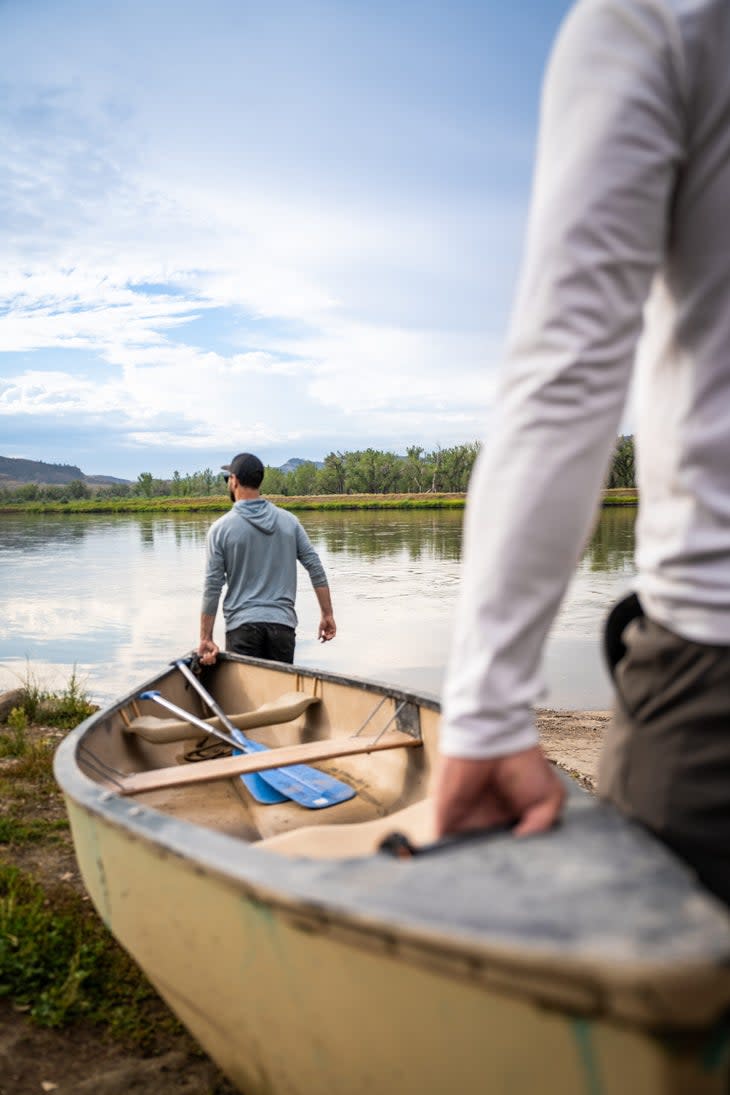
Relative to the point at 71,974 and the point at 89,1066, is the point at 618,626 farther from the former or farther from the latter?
the point at 71,974

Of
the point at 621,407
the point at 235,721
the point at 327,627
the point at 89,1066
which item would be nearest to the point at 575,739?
the point at 327,627

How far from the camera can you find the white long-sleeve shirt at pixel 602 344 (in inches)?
37.6

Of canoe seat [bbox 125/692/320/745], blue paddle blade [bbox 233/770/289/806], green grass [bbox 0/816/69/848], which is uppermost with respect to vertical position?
canoe seat [bbox 125/692/320/745]

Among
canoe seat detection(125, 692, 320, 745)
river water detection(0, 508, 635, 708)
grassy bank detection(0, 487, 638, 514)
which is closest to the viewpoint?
canoe seat detection(125, 692, 320, 745)

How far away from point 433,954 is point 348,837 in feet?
5.06

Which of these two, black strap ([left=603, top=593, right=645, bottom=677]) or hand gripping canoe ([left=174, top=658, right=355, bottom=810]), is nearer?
black strap ([left=603, top=593, right=645, bottom=677])

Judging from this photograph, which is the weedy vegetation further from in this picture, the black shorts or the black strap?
the black strap

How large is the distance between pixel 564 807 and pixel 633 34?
974mm

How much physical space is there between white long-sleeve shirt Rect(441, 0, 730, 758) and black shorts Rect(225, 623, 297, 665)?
17.6 ft

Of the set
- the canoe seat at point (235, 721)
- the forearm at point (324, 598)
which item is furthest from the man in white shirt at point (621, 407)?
the forearm at point (324, 598)

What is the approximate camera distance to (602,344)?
100 cm

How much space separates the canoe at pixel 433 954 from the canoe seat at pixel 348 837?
1 centimetres

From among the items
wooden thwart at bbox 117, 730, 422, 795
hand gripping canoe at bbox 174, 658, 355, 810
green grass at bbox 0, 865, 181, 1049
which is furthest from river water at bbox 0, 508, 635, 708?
green grass at bbox 0, 865, 181, 1049

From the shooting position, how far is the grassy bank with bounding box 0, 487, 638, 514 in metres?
75.9
